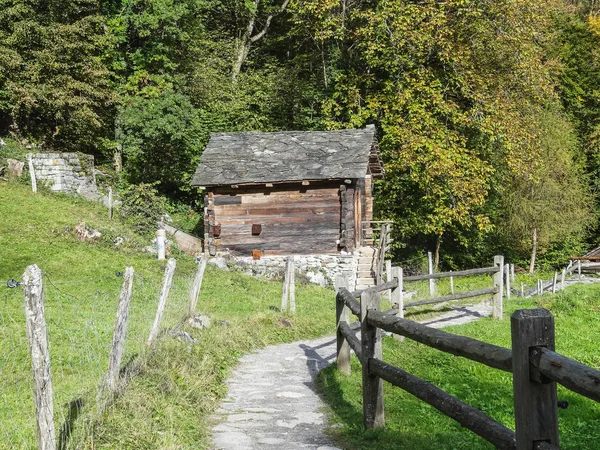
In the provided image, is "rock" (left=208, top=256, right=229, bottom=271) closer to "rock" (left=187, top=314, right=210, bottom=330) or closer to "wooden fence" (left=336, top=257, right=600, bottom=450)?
"rock" (left=187, top=314, right=210, bottom=330)

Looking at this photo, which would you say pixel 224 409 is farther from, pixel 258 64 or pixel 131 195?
pixel 258 64

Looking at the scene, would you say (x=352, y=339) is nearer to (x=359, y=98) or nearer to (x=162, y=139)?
(x=359, y=98)

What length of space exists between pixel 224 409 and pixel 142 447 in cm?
189

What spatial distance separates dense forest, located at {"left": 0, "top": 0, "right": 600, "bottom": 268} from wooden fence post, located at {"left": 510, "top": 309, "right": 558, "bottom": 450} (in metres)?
25.1

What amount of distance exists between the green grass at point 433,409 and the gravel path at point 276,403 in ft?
0.79

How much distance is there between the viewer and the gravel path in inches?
248

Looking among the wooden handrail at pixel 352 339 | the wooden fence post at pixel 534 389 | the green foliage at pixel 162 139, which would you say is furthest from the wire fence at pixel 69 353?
the green foliage at pixel 162 139

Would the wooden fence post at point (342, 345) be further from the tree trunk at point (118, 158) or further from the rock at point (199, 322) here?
the tree trunk at point (118, 158)

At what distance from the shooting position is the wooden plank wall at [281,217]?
82.1ft

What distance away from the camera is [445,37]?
29.7 meters

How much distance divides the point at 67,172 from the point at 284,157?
9.22 m

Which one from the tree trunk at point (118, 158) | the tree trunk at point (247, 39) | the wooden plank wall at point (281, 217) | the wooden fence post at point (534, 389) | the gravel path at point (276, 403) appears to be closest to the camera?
the wooden fence post at point (534, 389)

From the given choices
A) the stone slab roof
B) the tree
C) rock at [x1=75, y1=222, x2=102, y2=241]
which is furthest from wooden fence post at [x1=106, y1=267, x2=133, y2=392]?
the tree

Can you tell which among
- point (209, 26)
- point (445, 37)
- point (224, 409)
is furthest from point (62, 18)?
point (224, 409)
